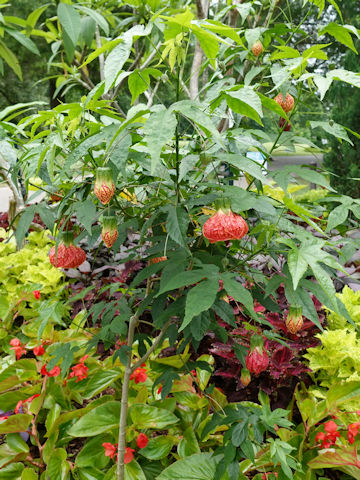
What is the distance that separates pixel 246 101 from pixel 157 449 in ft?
4.05

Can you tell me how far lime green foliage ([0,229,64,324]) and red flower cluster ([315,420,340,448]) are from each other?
4.71 feet

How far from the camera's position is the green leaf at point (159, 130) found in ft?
1.95

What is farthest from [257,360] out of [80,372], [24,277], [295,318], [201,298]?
[24,277]

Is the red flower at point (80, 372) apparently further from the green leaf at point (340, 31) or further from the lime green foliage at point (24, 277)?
the green leaf at point (340, 31)

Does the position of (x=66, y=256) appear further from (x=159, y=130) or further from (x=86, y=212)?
(x=159, y=130)

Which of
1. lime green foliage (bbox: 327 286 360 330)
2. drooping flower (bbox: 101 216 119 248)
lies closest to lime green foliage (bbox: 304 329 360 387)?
lime green foliage (bbox: 327 286 360 330)

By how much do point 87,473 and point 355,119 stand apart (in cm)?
472

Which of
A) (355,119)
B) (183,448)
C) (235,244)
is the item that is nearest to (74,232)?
(235,244)

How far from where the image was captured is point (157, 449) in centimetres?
143

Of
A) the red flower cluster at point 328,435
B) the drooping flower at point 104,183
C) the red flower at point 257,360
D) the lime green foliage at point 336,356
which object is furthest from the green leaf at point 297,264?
the lime green foliage at point 336,356

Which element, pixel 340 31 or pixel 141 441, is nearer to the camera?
pixel 340 31

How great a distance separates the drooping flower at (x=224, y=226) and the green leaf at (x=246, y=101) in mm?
186

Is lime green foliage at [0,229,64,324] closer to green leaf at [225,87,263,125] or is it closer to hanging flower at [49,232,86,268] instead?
hanging flower at [49,232,86,268]

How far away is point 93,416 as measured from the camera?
143cm
